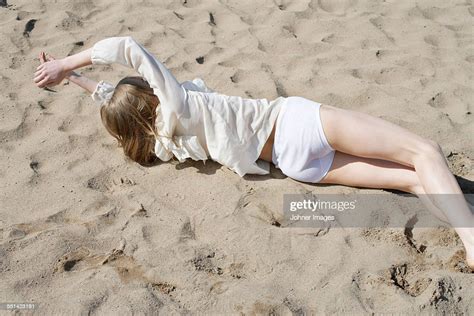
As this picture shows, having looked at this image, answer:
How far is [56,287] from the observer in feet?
8.52

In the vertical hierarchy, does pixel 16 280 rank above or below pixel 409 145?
below

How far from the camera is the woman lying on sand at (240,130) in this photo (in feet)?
10.1

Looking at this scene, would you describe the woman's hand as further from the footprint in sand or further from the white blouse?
the footprint in sand

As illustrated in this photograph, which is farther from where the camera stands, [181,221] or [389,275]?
A: [181,221]

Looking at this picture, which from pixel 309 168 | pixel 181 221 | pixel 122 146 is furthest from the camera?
pixel 122 146

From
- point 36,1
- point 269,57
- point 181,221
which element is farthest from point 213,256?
point 36,1

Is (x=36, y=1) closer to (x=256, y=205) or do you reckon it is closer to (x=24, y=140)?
(x=24, y=140)

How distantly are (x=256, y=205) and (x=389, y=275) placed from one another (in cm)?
78

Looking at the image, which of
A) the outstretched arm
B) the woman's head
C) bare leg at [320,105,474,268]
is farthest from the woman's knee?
the woman's head

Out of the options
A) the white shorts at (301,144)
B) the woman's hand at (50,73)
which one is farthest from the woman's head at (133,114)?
the white shorts at (301,144)

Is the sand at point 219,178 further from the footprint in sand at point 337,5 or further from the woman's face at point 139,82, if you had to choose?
the woman's face at point 139,82

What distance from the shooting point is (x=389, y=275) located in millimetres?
A: 2678

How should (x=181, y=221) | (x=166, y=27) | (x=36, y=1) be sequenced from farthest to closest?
(x=36, y=1) < (x=166, y=27) < (x=181, y=221)

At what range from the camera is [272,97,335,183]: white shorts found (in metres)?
3.13
